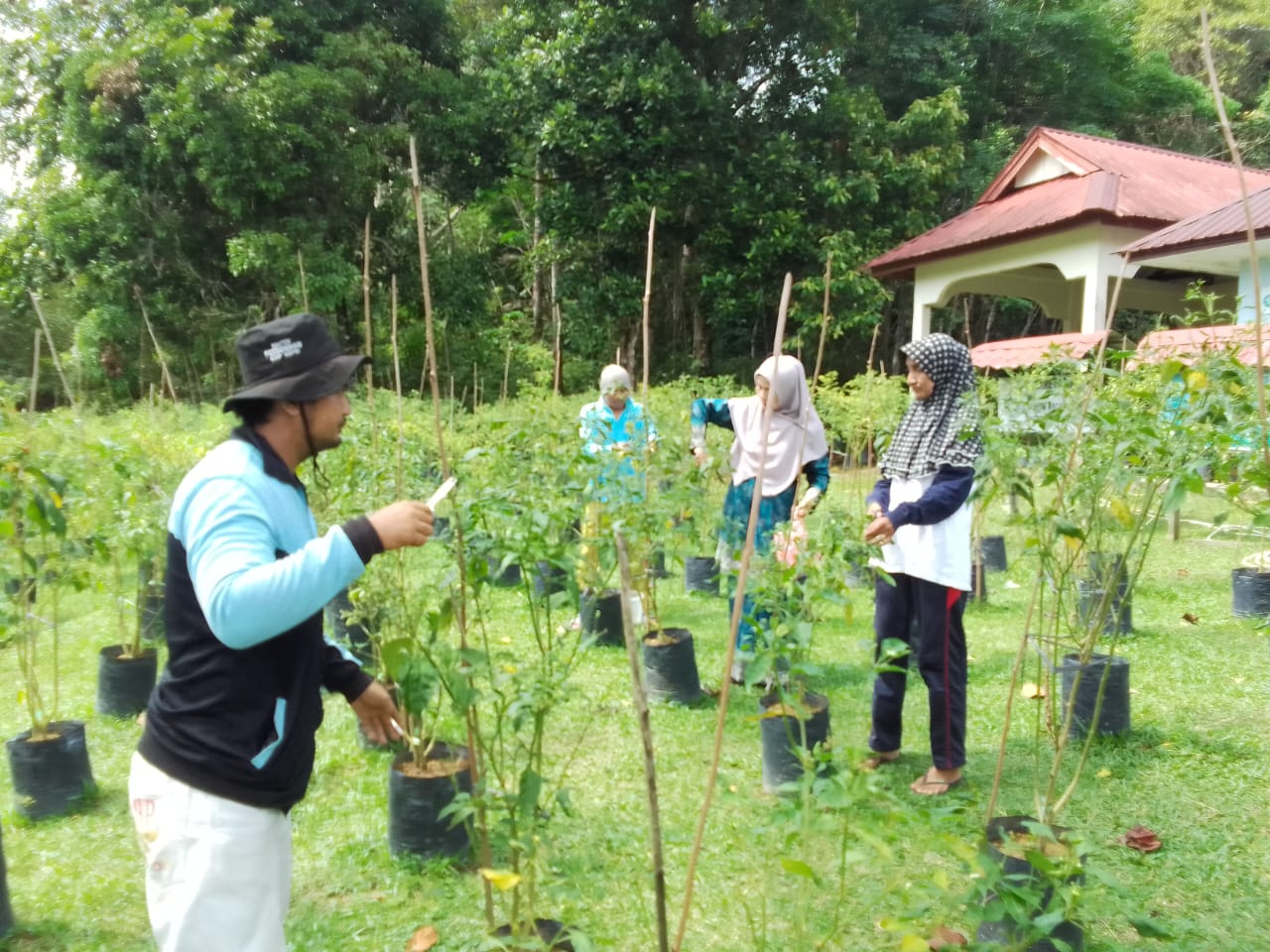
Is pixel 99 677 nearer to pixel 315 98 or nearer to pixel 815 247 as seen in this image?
pixel 315 98

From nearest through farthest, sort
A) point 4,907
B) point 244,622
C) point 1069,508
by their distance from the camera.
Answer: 1. point 244,622
2. point 4,907
3. point 1069,508

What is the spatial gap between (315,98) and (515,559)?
12.0 meters

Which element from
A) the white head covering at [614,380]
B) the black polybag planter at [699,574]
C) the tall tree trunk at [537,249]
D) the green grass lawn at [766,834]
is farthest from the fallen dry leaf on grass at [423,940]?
the tall tree trunk at [537,249]

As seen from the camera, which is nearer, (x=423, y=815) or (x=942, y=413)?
(x=423, y=815)

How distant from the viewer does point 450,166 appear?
14.3m

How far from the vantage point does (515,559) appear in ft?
7.07

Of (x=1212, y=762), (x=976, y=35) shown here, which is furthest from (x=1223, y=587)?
(x=976, y=35)

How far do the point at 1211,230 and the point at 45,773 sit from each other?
10.4 m

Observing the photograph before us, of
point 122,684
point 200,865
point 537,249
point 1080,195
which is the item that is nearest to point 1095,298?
point 1080,195

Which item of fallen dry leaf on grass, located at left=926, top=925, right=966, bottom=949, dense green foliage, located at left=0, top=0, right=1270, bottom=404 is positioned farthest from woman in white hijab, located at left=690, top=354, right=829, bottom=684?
dense green foliage, located at left=0, top=0, right=1270, bottom=404

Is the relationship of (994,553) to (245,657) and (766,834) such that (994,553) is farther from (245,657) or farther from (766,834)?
(245,657)

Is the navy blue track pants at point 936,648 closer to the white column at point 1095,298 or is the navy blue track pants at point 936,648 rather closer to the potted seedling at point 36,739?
the potted seedling at point 36,739

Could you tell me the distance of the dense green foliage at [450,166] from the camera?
474 inches

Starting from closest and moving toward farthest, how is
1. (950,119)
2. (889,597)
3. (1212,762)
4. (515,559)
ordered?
(515,559)
(889,597)
(1212,762)
(950,119)
